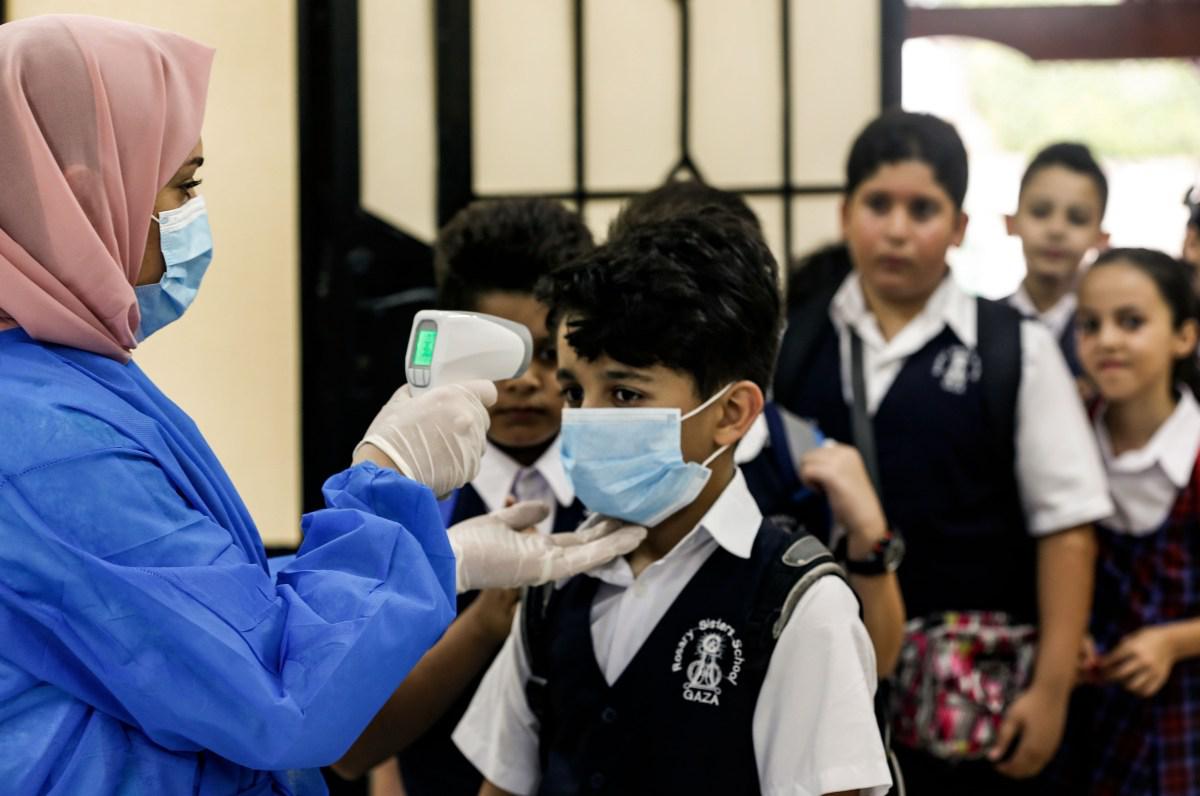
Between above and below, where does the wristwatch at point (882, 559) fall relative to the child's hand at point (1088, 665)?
above

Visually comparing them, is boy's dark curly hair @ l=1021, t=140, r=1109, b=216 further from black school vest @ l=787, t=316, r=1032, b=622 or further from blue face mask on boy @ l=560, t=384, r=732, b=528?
blue face mask on boy @ l=560, t=384, r=732, b=528

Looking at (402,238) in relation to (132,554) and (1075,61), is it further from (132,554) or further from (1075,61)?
(1075,61)

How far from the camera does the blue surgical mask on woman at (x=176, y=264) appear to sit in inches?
56.3

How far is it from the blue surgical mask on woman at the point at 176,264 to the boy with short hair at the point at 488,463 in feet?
1.86

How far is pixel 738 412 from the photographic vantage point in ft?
5.69

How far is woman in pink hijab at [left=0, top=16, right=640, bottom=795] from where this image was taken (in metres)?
1.21

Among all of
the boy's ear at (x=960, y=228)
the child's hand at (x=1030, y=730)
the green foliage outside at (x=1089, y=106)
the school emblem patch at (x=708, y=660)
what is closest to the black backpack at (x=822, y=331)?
the boy's ear at (x=960, y=228)

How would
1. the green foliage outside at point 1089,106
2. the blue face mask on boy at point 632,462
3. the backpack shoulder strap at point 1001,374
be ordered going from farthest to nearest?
the green foliage outside at point 1089,106
the backpack shoulder strap at point 1001,374
the blue face mask on boy at point 632,462

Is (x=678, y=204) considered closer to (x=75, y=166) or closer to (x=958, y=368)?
(x=958, y=368)

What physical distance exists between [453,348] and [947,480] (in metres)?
1.04

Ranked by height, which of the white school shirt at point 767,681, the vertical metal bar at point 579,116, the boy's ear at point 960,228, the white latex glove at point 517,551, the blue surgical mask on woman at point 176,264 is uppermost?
the vertical metal bar at point 579,116

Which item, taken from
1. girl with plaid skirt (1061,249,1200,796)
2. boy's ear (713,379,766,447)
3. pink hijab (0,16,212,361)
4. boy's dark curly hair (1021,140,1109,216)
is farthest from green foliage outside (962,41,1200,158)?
pink hijab (0,16,212,361)

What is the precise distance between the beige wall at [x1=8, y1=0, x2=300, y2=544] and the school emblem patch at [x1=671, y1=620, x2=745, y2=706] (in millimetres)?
1177

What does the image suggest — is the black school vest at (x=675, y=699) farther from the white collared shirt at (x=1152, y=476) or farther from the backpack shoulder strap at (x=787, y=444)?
the white collared shirt at (x=1152, y=476)
